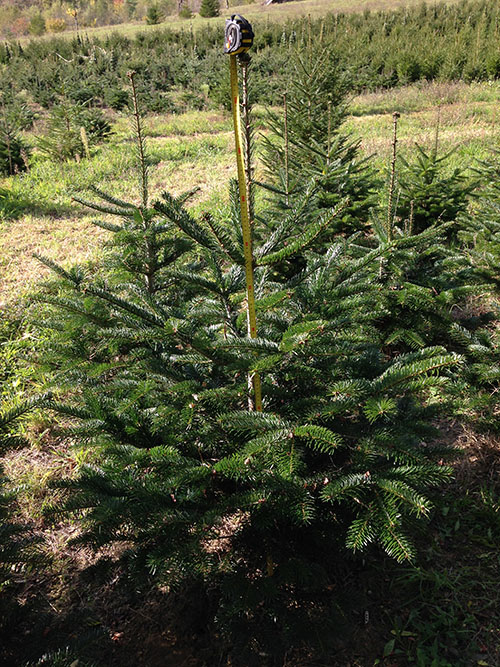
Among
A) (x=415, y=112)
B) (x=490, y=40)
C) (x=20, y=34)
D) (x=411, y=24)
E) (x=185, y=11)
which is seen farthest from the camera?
(x=20, y=34)

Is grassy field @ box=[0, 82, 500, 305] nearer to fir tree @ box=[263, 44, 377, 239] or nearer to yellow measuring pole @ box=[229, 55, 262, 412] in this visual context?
fir tree @ box=[263, 44, 377, 239]

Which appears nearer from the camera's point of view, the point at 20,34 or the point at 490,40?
the point at 490,40

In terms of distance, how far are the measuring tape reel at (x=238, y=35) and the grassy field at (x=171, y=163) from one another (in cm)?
196

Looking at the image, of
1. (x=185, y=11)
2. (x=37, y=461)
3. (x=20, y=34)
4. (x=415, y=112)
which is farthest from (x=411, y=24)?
(x=20, y=34)

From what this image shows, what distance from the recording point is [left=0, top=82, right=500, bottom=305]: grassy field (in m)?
6.02

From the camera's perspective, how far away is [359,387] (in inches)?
63.6

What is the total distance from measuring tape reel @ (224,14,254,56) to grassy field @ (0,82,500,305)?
1.96 meters

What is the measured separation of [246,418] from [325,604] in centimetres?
85

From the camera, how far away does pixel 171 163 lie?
32.0ft

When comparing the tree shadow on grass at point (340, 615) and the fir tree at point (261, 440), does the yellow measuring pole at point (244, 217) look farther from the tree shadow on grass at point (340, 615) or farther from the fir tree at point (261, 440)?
the tree shadow on grass at point (340, 615)

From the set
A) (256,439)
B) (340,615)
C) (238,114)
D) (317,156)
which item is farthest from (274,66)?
(340,615)

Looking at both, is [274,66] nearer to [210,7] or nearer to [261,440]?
[210,7]

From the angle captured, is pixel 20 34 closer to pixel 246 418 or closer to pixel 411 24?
pixel 411 24

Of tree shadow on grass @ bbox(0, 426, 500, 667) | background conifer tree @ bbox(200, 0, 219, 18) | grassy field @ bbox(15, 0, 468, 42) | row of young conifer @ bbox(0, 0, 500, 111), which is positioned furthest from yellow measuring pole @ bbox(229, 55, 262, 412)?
grassy field @ bbox(15, 0, 468, 42)
